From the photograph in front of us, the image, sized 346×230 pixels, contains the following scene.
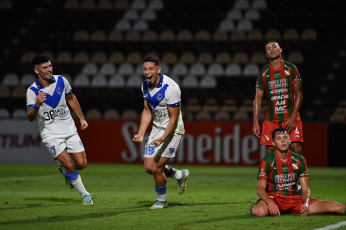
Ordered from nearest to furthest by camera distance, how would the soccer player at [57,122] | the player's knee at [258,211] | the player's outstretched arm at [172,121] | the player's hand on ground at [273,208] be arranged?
the player's hand on ground at [273,208]
the player's knee at [258,211]
the player's outstretched arm at [172,121]
the soccer player at [57,122]

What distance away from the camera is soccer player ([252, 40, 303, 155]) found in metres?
8.96

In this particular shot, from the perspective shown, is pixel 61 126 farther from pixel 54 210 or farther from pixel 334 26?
pixel 334 26

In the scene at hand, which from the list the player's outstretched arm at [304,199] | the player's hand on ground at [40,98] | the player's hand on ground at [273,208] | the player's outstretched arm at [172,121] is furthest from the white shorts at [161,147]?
the player's outstretched arm at [304,199]

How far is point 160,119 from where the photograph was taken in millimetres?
8852

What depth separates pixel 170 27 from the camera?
24078mm

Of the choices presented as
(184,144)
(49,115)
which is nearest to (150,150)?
(49,115)

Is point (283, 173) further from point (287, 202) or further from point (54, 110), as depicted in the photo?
point (54, 110)

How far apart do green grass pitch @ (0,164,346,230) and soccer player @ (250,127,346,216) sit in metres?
0.13

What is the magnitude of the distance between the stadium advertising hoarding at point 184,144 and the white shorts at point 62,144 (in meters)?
8.86

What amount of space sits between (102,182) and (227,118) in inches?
248

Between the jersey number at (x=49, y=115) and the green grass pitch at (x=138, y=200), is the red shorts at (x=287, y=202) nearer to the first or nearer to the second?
the green grass pitch at (x=138, y=200)

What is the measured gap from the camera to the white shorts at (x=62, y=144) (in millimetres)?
9359

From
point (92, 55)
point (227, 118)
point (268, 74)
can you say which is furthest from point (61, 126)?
point (92, 55)

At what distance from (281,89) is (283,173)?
5.78ft
